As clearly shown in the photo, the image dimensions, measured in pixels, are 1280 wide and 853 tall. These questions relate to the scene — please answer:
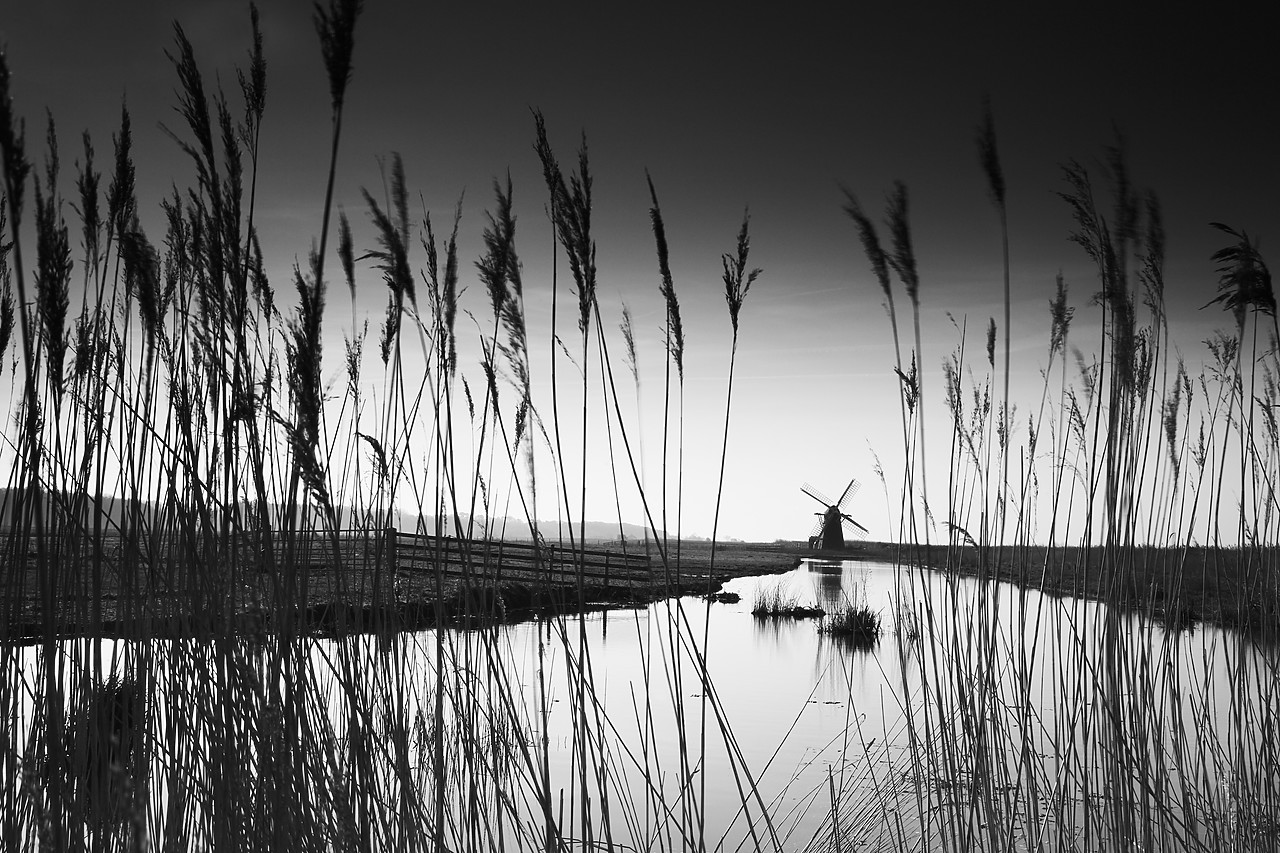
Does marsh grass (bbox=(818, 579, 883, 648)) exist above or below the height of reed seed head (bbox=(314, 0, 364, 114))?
below

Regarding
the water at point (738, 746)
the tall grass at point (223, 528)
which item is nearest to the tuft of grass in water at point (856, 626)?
the water at point (738, 746)

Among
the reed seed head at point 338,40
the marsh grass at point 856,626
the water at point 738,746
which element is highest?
the reed seed head at point 338,40

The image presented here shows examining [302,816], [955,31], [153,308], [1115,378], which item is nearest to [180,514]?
[153,308]

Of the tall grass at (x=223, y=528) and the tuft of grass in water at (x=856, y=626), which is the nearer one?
the tall grass at (x=223, y=528)

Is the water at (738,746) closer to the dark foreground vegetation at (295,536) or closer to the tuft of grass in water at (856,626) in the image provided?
the dark foreground vegetation at (295,536)

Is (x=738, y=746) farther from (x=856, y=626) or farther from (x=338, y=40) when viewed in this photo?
(x=856, y=626)

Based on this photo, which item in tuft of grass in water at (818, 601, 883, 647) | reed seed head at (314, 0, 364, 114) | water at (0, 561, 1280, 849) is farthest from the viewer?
tuft of grass in water at (818, 601, 883, 647)

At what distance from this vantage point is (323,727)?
1.79 metres

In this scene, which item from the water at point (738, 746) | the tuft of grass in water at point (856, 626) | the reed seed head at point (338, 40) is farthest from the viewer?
the tuft of grass in water at point (856, 626)

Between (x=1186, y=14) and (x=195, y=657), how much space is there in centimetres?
399

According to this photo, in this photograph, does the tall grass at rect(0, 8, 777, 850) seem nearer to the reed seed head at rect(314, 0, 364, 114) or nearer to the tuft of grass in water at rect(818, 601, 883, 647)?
the reed seed head at rect(314, 0, 364, 114)

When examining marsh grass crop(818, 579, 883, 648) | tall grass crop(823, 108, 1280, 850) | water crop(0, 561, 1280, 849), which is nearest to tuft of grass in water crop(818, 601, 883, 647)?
marsh grass crop(818, 579, 883, 648)

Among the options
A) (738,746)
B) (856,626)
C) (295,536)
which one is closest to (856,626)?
(856,626)

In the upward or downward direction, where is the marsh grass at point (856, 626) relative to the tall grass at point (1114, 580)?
downward
